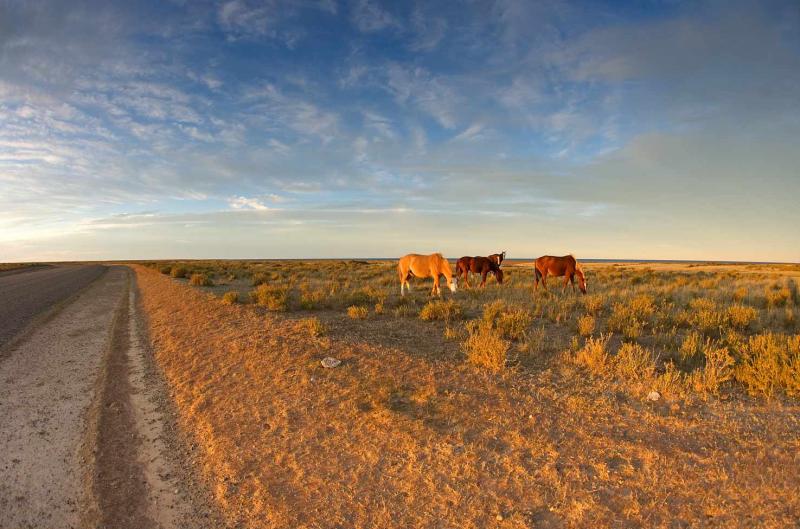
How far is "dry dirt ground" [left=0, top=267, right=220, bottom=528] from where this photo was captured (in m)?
4.12

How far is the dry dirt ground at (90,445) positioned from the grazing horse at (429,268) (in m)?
9.38

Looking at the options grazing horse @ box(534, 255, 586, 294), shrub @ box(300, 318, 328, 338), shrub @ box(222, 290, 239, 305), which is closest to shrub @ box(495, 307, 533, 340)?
shrub @ box(300, 318, 328, 338)

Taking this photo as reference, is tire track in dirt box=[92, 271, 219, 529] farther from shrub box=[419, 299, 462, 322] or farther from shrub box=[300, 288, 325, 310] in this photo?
shrub box=[419, 299, 462, 322]

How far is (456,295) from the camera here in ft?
53.0

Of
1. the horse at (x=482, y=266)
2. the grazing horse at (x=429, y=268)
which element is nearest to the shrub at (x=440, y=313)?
the grazing horse at (x=429, y=268)

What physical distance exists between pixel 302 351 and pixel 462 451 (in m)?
4.48

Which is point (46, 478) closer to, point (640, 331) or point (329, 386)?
point (329, 386)

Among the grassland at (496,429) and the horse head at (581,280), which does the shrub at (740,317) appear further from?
the horse head at (581,280)

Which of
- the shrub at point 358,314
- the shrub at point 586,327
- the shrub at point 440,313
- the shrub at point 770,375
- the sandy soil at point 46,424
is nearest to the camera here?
the sandy soil at point 46,424

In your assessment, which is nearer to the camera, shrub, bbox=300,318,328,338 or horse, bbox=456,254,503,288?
shrub, bbox=300,318,328,338

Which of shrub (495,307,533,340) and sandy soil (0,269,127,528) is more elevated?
shrub (495,307,533,340)

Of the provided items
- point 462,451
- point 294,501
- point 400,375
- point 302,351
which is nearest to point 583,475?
point 462,451

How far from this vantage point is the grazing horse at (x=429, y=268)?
15.8 metres

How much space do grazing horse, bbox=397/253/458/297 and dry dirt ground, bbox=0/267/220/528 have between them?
938 cm
